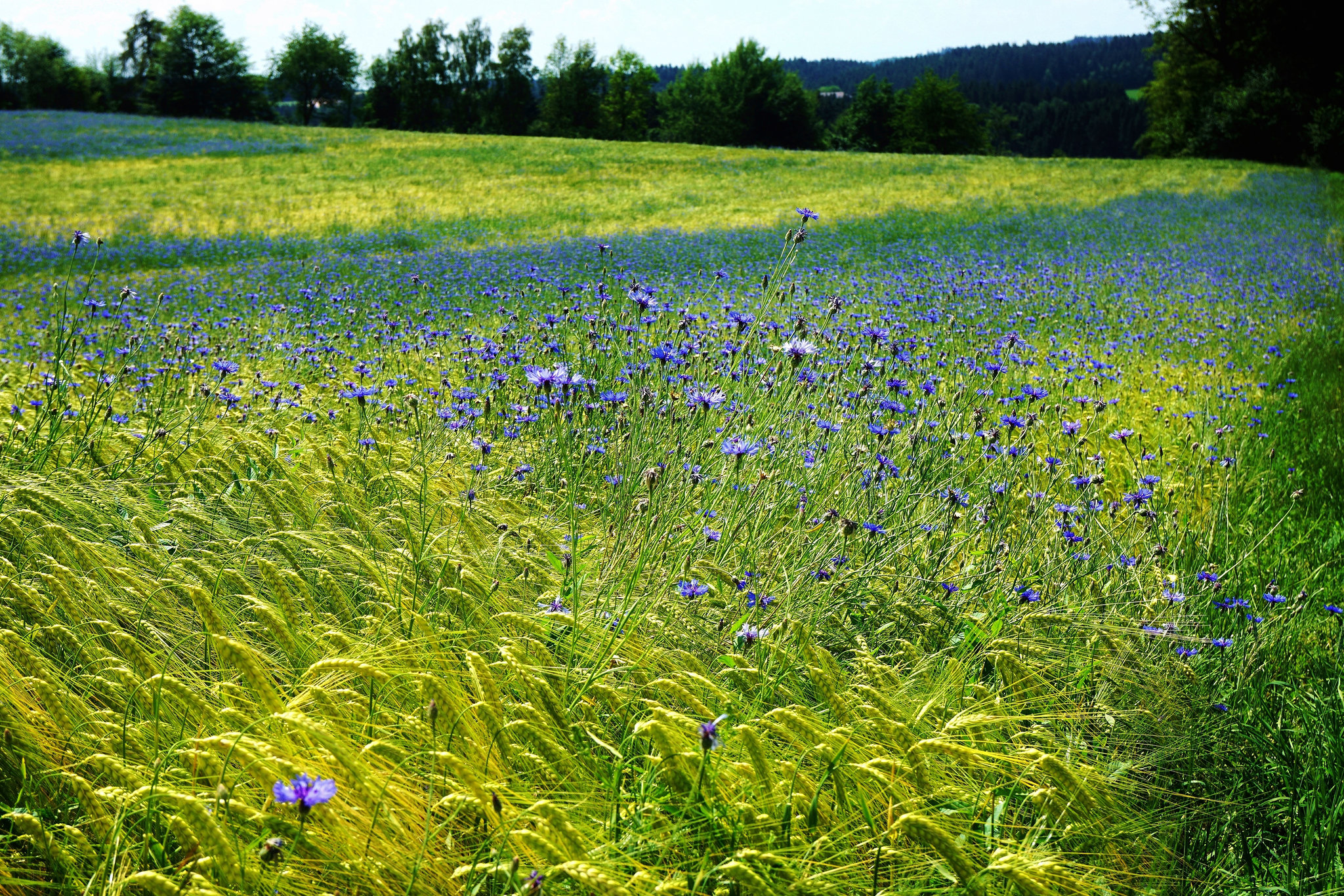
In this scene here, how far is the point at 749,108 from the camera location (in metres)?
59.1

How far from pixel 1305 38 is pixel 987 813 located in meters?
42.9

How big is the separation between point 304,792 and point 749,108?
6364 cm

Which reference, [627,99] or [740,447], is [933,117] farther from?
[740,447]

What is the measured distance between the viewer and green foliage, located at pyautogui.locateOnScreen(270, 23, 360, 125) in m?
58.7

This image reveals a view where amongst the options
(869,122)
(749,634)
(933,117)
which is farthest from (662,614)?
(869,122)

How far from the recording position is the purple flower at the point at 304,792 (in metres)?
1.03

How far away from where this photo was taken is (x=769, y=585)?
7.71 feet

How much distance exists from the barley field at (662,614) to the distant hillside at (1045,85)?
45283mm

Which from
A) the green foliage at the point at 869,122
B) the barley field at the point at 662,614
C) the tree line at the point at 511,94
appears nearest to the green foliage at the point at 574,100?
the tree line at the point at 511,94

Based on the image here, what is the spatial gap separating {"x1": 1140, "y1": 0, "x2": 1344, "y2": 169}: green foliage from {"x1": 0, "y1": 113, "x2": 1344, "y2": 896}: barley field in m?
32.5

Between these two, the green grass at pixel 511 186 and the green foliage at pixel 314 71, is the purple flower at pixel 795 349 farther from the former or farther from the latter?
the green foliage at pixel 314 71

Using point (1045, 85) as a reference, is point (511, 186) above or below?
below

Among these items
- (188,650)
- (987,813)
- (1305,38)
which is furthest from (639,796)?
(1305,38)

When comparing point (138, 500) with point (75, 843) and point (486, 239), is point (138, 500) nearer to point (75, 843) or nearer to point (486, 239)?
point (75, 843)
